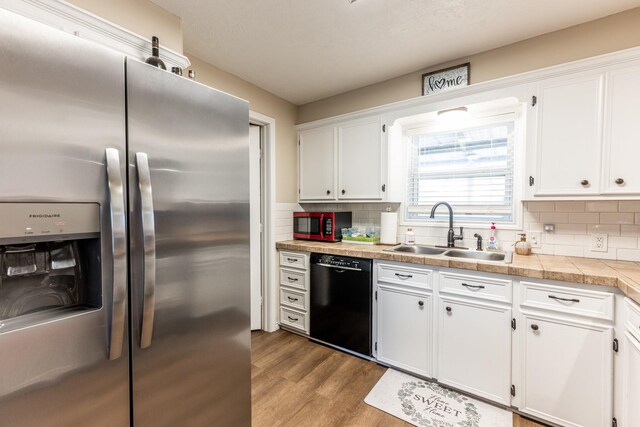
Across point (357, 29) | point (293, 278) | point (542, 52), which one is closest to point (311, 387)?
Answer: point (293, 278)

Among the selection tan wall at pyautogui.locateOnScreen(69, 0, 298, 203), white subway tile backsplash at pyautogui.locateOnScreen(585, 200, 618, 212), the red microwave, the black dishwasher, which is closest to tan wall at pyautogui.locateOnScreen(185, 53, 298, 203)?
tan wall at pyautogui.locateOnScreen(69, 0, 298, 203)

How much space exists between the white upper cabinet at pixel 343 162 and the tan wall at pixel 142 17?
163 centimetres

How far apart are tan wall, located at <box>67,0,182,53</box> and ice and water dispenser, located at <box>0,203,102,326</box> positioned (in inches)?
51.3

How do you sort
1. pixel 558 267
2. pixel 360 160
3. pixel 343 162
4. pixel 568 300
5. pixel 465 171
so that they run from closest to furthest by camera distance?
pixel 568 300 → pixel 558 267 → pixel 465 171 → pixel 360 160 → pixel 343 162

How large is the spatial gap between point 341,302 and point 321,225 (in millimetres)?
801

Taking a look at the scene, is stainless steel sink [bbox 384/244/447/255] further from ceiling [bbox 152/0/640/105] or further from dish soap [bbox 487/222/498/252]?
ceiling [bbox 152/0/640/105]

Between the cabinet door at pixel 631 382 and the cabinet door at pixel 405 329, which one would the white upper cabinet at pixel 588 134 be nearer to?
the cabinet door at pixel 631 382

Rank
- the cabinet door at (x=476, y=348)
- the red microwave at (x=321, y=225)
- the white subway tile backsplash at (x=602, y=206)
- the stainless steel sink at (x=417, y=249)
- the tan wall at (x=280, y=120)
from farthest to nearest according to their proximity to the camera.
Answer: the red microwave at (x=321, y=225) → the tan wall at (x=280, y=120) → the stainless steel sink at (x=417, y=249) → the white subway tile backsplash at (x=602, y=206) → the cabinet door at (x=476, y=348)

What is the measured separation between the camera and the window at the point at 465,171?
2445mm

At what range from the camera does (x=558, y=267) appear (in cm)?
174

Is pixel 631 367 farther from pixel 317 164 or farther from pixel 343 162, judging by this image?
pixel 317 164

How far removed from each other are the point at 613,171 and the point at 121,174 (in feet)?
8.65

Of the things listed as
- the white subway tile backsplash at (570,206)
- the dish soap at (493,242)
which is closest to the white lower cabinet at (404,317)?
the dish soap at (493,242)

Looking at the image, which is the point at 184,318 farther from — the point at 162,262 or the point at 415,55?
the point at 415,55
